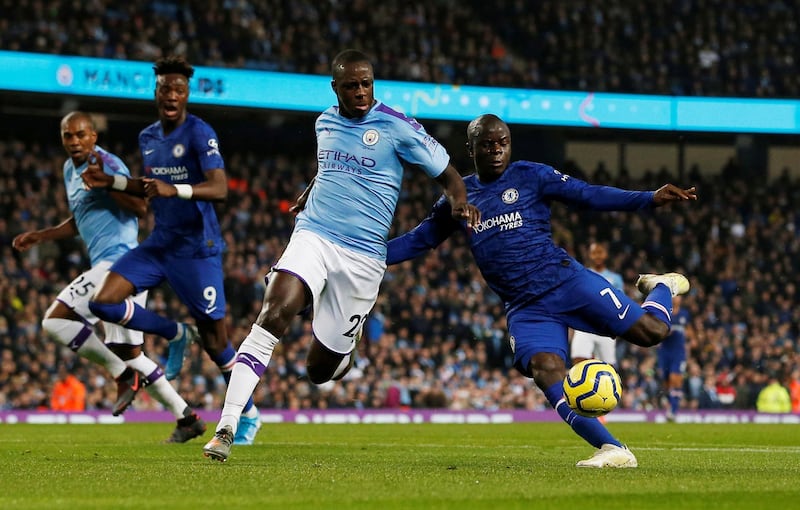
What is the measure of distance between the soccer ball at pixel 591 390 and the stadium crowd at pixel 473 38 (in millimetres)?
18994

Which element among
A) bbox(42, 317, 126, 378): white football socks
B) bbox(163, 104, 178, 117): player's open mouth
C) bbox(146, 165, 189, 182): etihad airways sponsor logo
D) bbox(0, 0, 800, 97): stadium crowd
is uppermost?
bbox(0, 0, 800, 97): stadium crowd

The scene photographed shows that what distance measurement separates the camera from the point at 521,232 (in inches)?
333

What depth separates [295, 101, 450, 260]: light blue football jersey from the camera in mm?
8086

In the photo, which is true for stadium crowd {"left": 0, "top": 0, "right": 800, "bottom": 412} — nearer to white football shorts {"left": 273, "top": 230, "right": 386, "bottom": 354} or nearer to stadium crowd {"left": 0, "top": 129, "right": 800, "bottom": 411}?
stadium crowd {"left": 0, "top": 129, "right": 800, "bottom": 411}

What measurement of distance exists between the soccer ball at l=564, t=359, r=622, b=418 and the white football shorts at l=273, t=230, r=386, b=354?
1.44 metres

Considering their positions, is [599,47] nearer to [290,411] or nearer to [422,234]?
[290,411]

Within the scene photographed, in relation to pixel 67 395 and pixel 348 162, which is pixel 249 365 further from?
pixel 67 395

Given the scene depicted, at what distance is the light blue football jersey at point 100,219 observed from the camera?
11.0m

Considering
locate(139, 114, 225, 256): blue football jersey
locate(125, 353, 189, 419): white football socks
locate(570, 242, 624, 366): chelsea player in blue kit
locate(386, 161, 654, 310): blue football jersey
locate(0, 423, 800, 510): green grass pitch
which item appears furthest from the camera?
locate(570, 242, 624, 366): chelsea player in blue kit

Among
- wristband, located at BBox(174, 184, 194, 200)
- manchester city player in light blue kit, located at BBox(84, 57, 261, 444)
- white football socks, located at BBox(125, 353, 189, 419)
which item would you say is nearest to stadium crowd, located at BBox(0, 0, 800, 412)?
white football socks, located at BBox(125, 353, 189, 419)

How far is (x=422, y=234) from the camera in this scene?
8.71 m

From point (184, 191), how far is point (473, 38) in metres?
22.9

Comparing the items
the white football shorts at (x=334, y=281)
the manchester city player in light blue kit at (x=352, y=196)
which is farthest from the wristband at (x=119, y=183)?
the white football shorts at (x=334, y=281)

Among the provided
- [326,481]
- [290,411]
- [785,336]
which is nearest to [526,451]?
[326,481]
